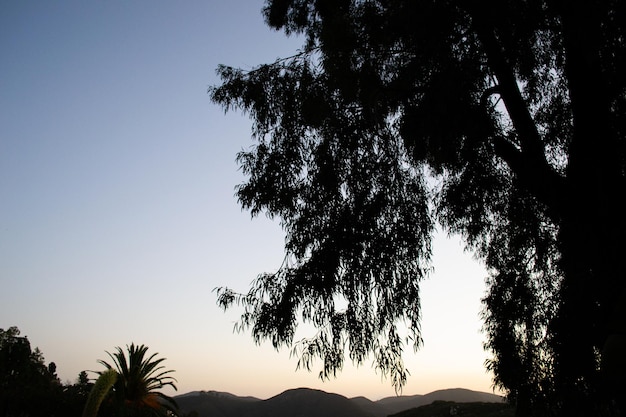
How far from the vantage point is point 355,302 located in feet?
27.7

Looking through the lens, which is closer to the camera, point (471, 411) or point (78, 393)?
point (78, 393)

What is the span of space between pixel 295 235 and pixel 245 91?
3310 millimetres

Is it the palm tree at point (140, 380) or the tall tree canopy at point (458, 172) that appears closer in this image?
the tall tree canopy at point (458, 172)

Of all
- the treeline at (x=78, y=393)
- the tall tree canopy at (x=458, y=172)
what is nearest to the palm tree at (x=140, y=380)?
the treeline at (x=78, y=393)

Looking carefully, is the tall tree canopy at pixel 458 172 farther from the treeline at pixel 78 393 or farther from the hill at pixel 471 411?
the hill at pixel 471 411

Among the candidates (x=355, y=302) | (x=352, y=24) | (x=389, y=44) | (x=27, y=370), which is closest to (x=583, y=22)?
(x=389, y=44)

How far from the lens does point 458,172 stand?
10352 millimetres

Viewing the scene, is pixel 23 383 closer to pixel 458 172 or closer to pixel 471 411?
pixel 458 172

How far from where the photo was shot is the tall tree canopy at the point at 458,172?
25.2ft

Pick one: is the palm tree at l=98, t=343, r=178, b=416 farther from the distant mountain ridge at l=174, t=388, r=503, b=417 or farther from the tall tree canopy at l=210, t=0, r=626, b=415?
the distant mountain ridge at l=174, t=388, r=503, b=417

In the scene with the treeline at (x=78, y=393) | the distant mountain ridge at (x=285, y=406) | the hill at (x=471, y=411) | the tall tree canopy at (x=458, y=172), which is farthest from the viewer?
the distant mountain ridge at (x=285, y=406)

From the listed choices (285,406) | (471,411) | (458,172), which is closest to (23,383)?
(458,172)

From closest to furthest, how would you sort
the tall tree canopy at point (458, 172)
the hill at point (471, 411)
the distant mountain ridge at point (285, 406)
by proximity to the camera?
1. the tall tree canopy at point (458, 172)
2. the hill at point (471, 411)
3. the distant mountain ridge at point (285, 406)

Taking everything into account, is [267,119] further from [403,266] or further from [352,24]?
[403,266]
